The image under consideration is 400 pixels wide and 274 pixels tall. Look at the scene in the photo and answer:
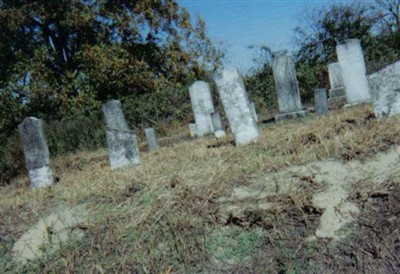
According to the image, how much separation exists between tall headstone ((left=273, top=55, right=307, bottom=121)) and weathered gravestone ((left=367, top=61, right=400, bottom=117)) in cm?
510

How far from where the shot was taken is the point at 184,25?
73.7ft

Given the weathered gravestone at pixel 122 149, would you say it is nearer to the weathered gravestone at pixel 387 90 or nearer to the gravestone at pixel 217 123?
the gravestone at pixel 217 123

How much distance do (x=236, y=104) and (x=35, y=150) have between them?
3.69 metres

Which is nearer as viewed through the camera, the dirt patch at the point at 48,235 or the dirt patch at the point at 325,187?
the dirt patch at the point at 325,187

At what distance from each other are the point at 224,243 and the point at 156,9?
1972 cm

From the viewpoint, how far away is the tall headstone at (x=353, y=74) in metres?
12.2

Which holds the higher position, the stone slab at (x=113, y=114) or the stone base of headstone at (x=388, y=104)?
the stone slab at (x=113, y=114)

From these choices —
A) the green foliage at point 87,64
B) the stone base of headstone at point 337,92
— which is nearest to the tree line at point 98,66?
the green foliage at point 87,64

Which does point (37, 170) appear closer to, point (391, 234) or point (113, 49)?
point (391, 234)

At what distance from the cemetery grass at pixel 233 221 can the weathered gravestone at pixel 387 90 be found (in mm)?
1625

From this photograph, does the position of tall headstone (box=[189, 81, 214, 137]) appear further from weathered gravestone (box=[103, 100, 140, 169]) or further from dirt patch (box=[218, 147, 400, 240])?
dirt patch (box=[218, 147, 400, 240])

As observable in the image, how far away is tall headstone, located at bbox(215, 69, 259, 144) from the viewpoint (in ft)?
23.4

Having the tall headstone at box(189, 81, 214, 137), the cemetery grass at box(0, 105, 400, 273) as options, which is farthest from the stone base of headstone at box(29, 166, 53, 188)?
the tall headstone at box(189, 81, 214, 137)

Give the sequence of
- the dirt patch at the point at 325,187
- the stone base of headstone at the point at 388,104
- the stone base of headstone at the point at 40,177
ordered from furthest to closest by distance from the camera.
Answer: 1. the stone base of headstone at the point at 40,177
2. the stone base of headstone at the point at 388,104
3. the dirt patch at the point at 325,187
